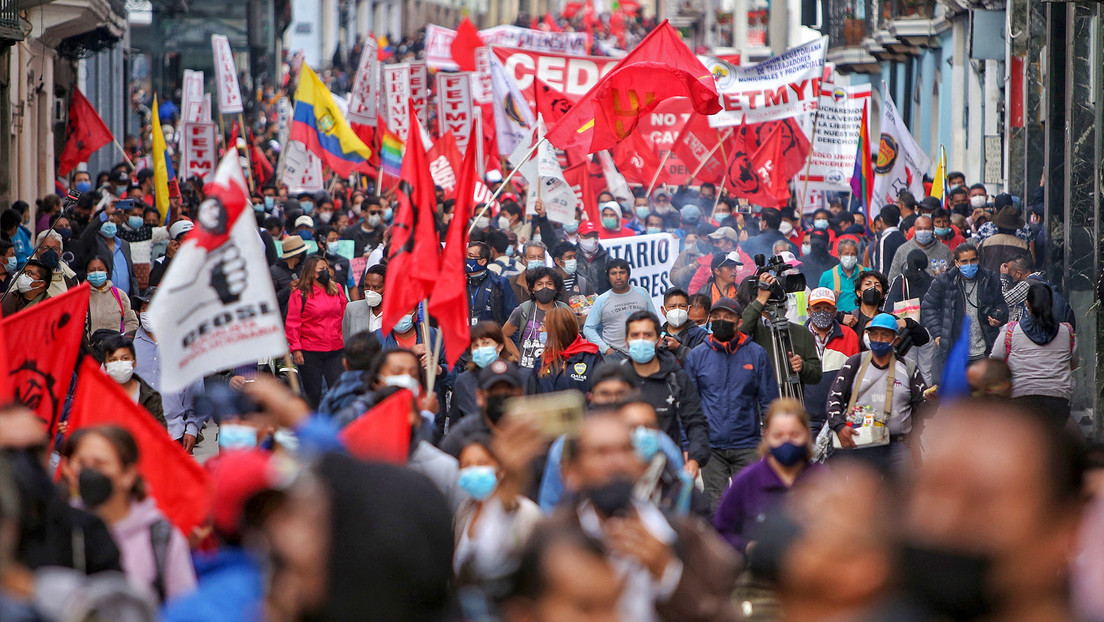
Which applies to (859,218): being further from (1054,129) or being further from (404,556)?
(404,556)

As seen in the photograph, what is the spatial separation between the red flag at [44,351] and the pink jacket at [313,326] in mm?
4629

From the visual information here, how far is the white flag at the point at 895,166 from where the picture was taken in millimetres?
17531

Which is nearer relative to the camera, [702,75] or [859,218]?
[702,75]

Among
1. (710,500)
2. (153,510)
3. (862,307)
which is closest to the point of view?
(153,510)

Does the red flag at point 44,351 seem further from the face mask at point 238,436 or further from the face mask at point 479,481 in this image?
the face mask at point 479,481

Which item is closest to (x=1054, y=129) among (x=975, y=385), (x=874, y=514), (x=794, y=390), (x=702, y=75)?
(x=702, y=75)

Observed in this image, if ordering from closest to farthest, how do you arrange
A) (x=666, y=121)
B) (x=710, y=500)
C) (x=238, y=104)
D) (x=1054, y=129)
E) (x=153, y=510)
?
(x=153, y=510) < (x=710, y=500) < (x=1054, y=129) < (x=666, y=121) < (x=238, y=104)

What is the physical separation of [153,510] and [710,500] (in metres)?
4.53

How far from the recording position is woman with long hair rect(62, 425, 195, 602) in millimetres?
4359

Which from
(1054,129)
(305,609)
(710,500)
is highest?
(1054,129)

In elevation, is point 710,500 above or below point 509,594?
below

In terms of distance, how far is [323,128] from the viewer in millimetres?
20328

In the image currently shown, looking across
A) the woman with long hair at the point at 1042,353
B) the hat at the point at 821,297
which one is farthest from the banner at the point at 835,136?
the woman with long hair at the point at 1042,353

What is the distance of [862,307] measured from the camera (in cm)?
1027
